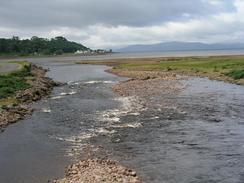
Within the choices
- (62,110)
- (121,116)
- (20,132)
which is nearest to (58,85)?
(62,110)

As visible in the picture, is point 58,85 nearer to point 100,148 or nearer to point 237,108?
point 237,108

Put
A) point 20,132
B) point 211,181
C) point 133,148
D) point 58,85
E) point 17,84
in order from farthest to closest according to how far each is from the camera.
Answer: point 58,85, point 17,84, point 20,132, point 133,148, point 211,181

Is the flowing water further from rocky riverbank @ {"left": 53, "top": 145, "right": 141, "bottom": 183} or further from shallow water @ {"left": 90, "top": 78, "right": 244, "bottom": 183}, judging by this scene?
rocky riverbank @ {"left": 53, "top": 145, "right": 141, "bottom": 183}

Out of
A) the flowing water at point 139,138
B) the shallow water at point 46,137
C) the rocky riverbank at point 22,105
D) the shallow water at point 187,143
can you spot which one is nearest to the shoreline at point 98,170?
the flowing water at point 139,138

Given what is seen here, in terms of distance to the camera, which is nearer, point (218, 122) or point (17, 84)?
point (218, 122)

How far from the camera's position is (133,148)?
91.8 ft

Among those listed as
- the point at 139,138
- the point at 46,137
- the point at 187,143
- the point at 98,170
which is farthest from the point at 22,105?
the point at 98,170

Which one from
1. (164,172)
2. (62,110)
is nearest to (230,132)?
(164,172)

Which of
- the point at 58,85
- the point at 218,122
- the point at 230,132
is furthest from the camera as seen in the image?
the point at 58,85

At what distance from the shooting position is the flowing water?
2297 cm

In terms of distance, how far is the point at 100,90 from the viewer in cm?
6500

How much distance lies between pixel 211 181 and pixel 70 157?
931cm

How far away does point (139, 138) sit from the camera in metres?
30.8

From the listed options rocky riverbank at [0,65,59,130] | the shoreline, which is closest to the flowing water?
the shoreline
